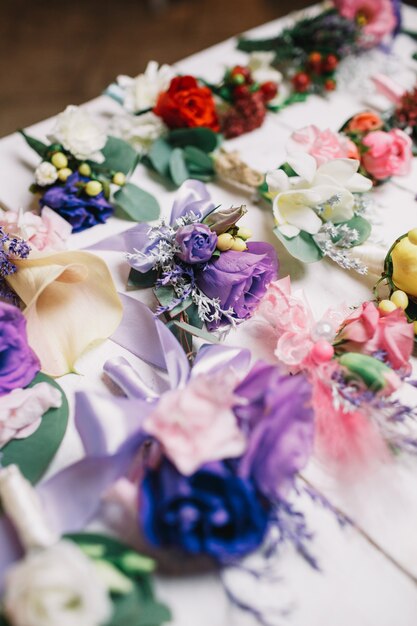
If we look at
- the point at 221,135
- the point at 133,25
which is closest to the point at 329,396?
the point at 221,135

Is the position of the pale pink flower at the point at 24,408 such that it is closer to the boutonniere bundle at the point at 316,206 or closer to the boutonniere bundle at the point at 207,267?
the boutonniere bundle at the point at 207,267

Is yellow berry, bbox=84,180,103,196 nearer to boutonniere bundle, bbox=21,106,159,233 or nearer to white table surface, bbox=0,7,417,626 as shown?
boutonniere bundle, bbox=21,106,159,233

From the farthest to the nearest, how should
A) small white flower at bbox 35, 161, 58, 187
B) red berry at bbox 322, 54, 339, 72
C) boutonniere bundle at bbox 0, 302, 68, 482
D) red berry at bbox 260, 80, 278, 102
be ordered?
red berry at bbox 322, 54, 339, 72, red berry at bbox 260, 80, 278, 102, small white flower at bbox 35, 161, 58, 187, boutonniere bundle at bbox 0, 302, 68, 482

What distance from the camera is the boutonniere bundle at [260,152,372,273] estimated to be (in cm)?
100

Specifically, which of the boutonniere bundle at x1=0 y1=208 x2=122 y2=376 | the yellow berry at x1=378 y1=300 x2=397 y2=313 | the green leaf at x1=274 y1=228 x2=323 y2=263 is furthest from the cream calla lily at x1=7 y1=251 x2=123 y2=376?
the yellow berry at x1=378 y1=300 x2=397 y2=313

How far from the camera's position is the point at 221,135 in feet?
4.39

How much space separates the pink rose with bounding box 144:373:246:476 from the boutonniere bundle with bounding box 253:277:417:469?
180mm

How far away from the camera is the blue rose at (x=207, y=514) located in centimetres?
62

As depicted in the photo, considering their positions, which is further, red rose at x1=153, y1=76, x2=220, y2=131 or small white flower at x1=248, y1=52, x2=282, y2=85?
small white flower at x1=248, y1=52, x2=282, y2=85

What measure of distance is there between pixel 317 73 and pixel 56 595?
55.0 inches

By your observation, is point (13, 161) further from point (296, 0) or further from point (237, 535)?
point (296, 0)

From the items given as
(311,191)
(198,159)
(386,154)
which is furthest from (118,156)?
(386,154)

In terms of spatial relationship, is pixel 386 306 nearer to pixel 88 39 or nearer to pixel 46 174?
pixel 46 174

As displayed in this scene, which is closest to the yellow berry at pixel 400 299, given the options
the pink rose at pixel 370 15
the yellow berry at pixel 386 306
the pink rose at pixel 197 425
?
the yellow berry at pixel 386 306
